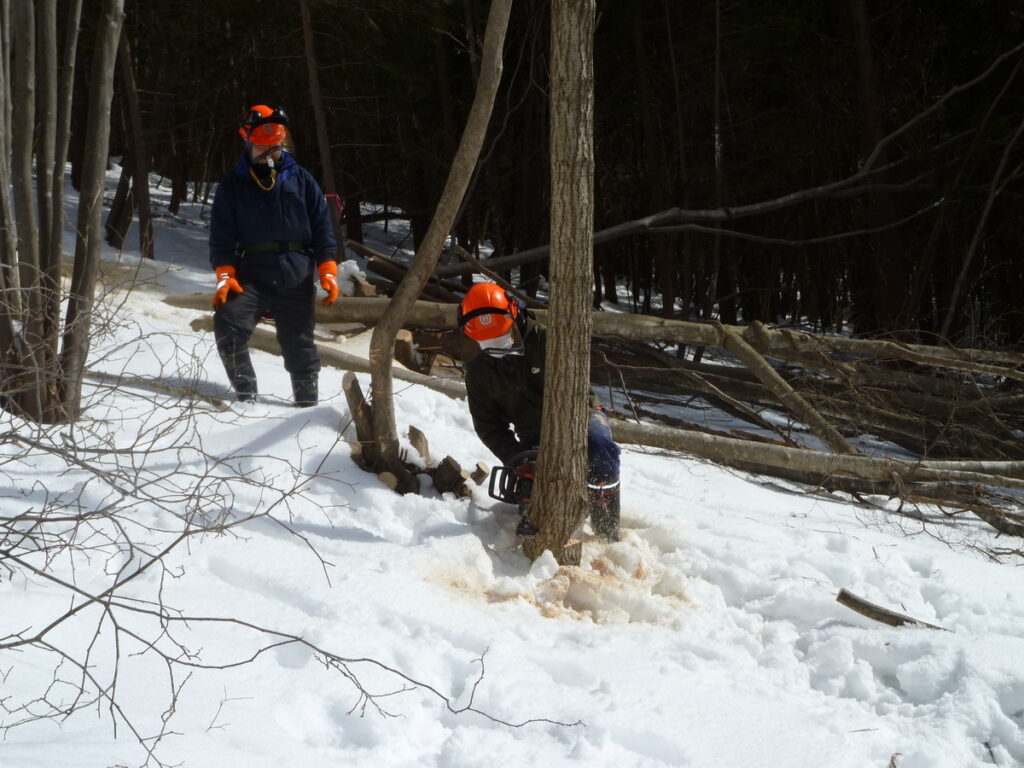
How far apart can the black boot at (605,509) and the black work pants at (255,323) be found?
2.09m

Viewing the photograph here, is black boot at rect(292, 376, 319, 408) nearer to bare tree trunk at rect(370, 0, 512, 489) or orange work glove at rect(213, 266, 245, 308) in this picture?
orange work glove at rect(213, 266, 245, 308)

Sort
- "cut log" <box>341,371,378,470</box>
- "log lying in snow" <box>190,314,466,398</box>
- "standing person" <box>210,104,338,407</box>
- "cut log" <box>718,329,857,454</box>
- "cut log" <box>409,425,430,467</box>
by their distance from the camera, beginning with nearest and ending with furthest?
"cut log" <box>341,371,378,470</box> < "cut log" <box>409,425,430,467</box> < "standing person" <box>210,104,338,407</box> < "cut log" <box>718,329,857,454</box> < "log lying in snow" <box>190,314,466,398</box>

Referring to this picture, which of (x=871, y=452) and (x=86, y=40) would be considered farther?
(x=86, y=40)

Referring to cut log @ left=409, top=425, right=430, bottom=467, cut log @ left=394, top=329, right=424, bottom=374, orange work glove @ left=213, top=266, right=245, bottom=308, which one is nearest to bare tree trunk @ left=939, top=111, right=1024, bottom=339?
cut log @ left=394, top=329, right=424, bottom=374

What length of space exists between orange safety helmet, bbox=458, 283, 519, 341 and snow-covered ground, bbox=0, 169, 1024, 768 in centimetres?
88

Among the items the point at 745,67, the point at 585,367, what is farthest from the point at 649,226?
the point at 585,367

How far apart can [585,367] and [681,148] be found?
34.3ft

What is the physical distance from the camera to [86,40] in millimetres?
12406

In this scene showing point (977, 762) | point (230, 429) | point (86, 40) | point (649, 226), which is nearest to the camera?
point (977, 762)

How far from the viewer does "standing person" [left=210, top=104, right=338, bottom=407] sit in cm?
536

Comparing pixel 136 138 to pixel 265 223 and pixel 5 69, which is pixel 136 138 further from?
pixel 5 69

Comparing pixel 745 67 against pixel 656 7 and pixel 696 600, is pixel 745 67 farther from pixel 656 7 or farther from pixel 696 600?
pixel 696 600

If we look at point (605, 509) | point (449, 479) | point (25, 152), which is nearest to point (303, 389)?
point (449, 479)

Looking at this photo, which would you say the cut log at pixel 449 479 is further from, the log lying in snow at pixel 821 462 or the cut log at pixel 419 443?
the log lying in snow at pixel 821 462
